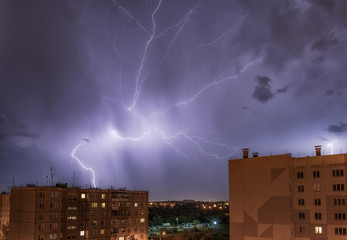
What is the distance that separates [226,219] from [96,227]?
43.9 m

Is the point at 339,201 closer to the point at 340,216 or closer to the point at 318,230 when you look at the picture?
the point at 340,216

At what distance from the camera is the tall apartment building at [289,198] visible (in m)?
31.5

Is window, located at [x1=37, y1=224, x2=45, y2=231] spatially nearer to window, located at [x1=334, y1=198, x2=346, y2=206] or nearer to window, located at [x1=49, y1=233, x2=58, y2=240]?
window, located at [x1=49, y1=233, x2=58, y2=240]

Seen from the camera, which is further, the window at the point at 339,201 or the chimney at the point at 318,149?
the chimney at the point at 318,149

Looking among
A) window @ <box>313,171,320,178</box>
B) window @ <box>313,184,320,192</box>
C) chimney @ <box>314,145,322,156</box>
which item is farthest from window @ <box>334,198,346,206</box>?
chimney @ <box>314,145,322,156</box>

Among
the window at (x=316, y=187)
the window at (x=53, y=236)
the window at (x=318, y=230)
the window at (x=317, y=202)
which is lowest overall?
the window at (x=53, y=236)

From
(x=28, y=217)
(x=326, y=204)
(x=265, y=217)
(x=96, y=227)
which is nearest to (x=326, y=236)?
(x=326, y=204)

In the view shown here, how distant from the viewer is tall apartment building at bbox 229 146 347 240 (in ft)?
103

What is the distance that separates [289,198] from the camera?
33.4 m

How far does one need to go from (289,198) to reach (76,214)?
98.9 ft

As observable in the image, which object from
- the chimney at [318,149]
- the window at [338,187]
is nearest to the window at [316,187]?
the window at [338,187]

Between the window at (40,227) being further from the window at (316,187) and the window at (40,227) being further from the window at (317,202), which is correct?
the window at (316,187)

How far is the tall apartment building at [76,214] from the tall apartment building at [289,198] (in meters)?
22.6

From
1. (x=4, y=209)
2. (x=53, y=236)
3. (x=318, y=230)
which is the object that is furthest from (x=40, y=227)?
(x=318, y=230)
